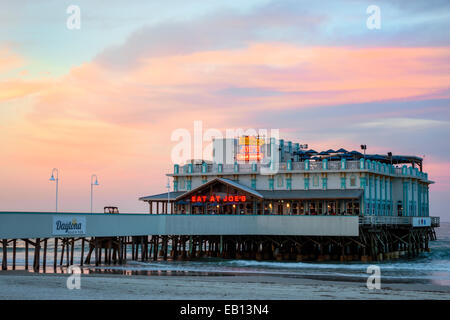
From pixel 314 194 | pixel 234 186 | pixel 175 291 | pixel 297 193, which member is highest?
pixel 234 186

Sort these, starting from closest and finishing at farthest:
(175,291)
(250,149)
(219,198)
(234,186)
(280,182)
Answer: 1. (175,291)
2. (234,186)
3. (219,198)
4. (280,182)
5. (250,149)

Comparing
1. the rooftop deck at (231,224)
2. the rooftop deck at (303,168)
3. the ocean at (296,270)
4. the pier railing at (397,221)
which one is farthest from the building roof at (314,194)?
the ocean at (296,270)

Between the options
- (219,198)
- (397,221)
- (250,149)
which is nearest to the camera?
(219,198)

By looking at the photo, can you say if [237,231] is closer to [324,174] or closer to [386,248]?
[324,174]

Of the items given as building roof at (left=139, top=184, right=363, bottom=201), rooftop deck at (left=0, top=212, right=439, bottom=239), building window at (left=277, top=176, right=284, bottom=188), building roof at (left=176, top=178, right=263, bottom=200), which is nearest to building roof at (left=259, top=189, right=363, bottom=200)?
building roof at (left=139, top=184, right=363, bottom=201)

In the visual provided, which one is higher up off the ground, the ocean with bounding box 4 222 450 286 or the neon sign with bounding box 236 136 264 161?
the neon sign with bounding box 236 136 264 161

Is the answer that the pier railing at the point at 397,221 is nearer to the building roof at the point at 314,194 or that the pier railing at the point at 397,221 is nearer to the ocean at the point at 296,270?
the building roof at the point at 314,194

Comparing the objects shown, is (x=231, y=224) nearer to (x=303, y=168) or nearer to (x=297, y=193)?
(x=297, y=193)

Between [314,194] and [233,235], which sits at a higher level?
[314,194]

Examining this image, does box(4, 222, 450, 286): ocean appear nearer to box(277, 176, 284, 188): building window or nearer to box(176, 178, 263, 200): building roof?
box(176, 178, 263, 200): building roof

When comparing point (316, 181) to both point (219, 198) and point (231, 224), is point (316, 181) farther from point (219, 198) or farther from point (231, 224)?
point (231, 224)

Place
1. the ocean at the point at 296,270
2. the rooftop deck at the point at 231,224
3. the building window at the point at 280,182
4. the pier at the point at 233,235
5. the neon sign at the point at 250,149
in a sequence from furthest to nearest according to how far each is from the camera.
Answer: the neon sign at the point at 250,149 → the building window at the point at 280,182 → the rooftop deck at the point at 231,224 → the pier at the point at 233,235 → the ocean at the point at 296,270

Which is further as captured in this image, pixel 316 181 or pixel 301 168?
pixel 301 168

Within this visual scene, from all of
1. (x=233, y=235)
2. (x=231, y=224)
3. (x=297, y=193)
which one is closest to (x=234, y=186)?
(x=233, y=235)
